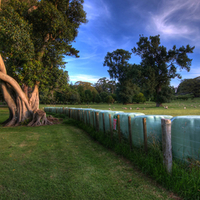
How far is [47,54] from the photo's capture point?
1340 centimetres

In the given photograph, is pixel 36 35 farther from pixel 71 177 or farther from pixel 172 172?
pixel 172 172

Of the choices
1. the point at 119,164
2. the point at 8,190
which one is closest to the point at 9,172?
the point at 8,190

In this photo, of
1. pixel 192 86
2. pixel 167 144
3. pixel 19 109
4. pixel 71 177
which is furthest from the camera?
pixel 192 86

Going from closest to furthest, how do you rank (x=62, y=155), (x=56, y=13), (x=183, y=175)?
(x=183, y=175) < (x=62, y=155) < (x=56, y=13)

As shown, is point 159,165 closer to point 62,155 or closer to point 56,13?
point 62,155

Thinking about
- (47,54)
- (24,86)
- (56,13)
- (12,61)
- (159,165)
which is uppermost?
(56,13)

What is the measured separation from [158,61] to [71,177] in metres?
33.5

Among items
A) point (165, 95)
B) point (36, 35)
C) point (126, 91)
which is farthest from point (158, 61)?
point (36, 35)

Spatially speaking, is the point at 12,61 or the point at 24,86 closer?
the point at 12,61

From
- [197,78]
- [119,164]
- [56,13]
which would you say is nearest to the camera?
[119,164]

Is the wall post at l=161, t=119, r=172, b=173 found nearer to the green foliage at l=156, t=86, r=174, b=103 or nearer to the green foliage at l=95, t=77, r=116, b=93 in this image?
the green foliage at l=156, t=86, r=174, b=103

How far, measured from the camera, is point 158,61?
105 feet

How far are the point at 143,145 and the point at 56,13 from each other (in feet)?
36.4

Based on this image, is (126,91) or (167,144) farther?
(126,91)
